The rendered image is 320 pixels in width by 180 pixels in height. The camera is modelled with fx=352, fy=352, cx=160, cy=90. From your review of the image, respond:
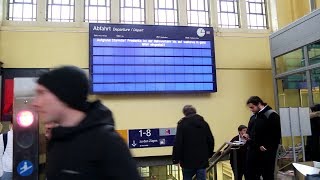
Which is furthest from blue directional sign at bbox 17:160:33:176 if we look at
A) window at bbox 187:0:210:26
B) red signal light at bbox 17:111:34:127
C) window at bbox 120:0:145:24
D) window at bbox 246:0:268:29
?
window at bbox 246:0:268:29

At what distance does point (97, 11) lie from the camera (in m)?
8.09

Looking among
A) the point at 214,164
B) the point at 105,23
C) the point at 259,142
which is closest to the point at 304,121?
the point at 259,142

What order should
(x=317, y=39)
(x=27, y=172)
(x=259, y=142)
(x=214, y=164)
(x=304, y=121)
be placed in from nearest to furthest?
(x=27, y=172), (x=259, y=142), (x=304, y=121), (x=214, y=164), (x=317, y=39)

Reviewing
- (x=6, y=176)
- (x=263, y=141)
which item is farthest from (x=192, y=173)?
(x=6, y=176)

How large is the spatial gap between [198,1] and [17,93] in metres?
6.61

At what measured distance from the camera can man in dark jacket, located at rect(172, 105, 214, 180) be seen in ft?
15.1

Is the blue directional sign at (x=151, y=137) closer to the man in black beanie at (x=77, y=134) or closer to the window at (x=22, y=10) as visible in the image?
the window at (x=22, y=10)

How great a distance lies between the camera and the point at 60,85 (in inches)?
48.9

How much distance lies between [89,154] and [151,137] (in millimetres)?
6510

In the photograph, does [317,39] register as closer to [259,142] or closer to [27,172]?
[259,142]

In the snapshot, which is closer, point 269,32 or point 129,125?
point 129,125

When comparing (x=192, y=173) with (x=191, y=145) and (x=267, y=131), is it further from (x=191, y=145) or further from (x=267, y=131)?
(x=267, y=131)

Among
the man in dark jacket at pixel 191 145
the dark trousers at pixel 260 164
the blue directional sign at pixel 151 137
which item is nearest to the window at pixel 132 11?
the blue directional sign at pixel 151 137

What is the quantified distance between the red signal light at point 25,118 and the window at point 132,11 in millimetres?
5693
